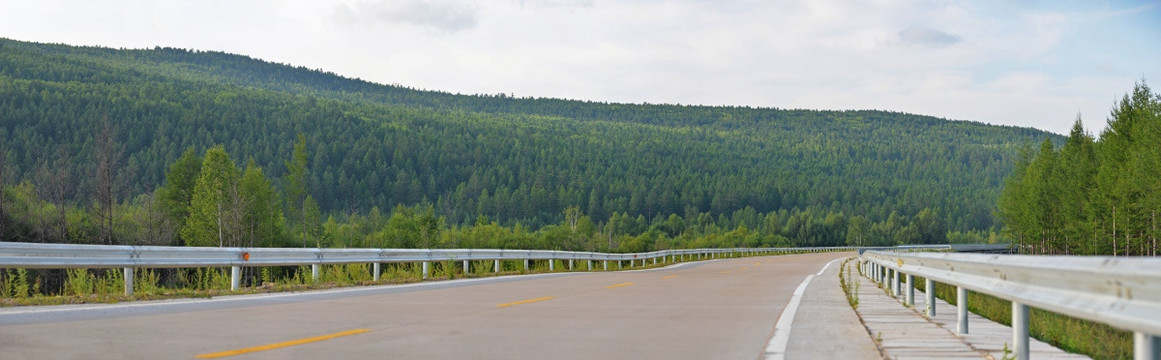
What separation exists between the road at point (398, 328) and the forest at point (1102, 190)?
180 feet

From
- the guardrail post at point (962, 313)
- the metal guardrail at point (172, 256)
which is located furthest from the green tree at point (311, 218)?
the guardrail post at point (962, 313)

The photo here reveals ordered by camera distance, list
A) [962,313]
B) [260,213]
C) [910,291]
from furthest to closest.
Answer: [260,213] < [910,291] < [962,313]

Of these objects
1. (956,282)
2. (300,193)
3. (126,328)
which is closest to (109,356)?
(126,328)

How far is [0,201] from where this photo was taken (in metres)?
52.2

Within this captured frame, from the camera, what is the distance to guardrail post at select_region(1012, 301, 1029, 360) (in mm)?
7195

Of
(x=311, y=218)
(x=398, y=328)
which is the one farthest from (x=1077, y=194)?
(x=311, y=218)

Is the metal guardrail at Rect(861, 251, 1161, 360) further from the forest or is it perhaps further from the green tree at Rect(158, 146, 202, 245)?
the green tree at Rect(158, 146, 202, 245)

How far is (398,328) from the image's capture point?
10539 mm

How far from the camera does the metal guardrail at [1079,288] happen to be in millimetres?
5027

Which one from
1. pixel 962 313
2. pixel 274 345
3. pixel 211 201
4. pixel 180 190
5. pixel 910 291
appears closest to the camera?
pixel 274 345

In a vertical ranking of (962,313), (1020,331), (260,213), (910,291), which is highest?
(1020,331)

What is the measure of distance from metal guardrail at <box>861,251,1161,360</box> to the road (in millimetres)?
2073

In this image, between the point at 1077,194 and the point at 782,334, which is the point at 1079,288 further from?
the point at 1077,194

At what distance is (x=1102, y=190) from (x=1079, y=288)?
249ft
